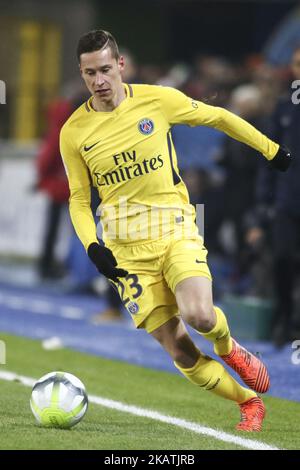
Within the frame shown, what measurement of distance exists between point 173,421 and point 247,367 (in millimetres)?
630

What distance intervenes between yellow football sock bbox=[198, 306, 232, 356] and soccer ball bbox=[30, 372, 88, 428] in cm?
79

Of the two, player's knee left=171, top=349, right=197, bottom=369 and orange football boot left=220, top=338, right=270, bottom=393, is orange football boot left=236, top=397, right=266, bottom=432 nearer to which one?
orange football boot left=220, top=338, right=270, bottom=393

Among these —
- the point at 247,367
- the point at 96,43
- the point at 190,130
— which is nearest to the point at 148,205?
the point at 96,43

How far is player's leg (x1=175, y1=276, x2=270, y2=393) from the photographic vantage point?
24.6ft

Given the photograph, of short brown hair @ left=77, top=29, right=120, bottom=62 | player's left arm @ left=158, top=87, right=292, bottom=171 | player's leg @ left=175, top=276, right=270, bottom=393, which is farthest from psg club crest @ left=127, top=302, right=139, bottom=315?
short brown hair @ left=77, top=29, right=120, bottom=62

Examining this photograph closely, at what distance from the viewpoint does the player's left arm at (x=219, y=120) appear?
8.02 meters

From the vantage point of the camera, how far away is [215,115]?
8039 mm

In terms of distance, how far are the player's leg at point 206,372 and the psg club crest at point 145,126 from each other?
110cm

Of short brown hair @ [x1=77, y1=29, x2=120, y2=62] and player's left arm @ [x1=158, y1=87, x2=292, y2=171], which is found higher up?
short brown hair @ [x1=77, y1=29, x2=120, y2=62]

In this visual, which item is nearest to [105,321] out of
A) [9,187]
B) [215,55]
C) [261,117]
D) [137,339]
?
[137,339]

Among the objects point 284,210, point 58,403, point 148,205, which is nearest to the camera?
point 58,403

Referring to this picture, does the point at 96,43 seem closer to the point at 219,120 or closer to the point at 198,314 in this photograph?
the point at 219,120

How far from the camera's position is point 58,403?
762 centimetres
